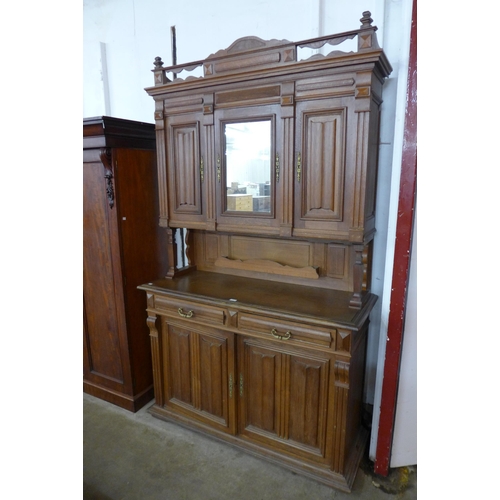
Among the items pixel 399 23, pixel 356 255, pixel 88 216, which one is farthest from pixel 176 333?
pixel 399 23

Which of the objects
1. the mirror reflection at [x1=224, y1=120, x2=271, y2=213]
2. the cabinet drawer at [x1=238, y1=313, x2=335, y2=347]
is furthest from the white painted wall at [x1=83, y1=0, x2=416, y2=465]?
the mirror reflection at [x1=224, y1=120, x2=271, y2=213]

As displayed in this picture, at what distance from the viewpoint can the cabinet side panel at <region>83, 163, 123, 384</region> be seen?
2.22 meters

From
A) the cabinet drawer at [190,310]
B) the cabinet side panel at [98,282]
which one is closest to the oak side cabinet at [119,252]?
the cabinet side panel at [98,282]

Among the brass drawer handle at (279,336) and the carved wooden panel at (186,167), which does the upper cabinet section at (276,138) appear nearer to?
the carved wooden panel at (186,167)

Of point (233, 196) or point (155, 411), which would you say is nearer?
point (233, 196)

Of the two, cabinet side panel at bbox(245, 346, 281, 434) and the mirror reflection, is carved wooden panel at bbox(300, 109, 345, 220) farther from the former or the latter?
cabinet side panel at bbox(245, 346, 281, 434)

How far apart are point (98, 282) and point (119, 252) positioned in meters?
0.33

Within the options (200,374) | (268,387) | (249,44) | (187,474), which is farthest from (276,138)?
(187,474)

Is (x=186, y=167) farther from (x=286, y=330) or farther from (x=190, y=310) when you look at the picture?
(x=286, y=330)

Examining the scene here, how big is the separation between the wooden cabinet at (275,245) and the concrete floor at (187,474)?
72 mm

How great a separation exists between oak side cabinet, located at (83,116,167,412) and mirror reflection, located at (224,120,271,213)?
68cm

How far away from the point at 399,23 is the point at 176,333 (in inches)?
85.2

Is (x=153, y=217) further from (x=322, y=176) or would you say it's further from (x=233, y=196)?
(x=322, y=176)

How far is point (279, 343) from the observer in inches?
70.9
